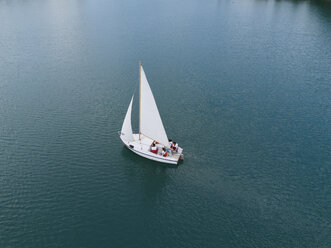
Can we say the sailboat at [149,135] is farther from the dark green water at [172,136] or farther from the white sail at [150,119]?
the dark green water at [172,136]

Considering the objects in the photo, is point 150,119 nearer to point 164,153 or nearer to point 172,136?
point 164,153

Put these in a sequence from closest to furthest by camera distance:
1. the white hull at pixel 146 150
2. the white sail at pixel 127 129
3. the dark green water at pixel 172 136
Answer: the dark green water at pixel 172 136 → the white hull at pixel 146 150 → the white sail at pixel 127 129

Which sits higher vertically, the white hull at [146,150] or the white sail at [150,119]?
the white sail at [150,119]

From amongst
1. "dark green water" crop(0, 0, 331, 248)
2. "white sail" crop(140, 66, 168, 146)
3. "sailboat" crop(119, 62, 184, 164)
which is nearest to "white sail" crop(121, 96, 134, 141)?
"sailboat" crop(119, 62, 184, 164)

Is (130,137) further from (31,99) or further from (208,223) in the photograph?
(31,99)

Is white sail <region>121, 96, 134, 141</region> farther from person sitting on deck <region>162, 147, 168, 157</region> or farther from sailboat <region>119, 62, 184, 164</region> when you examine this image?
person sitting on deck <region>162, 147, 168, 157</region>

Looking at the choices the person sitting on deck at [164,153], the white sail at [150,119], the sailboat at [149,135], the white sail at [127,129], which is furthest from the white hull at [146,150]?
the white sail at [150,119]
